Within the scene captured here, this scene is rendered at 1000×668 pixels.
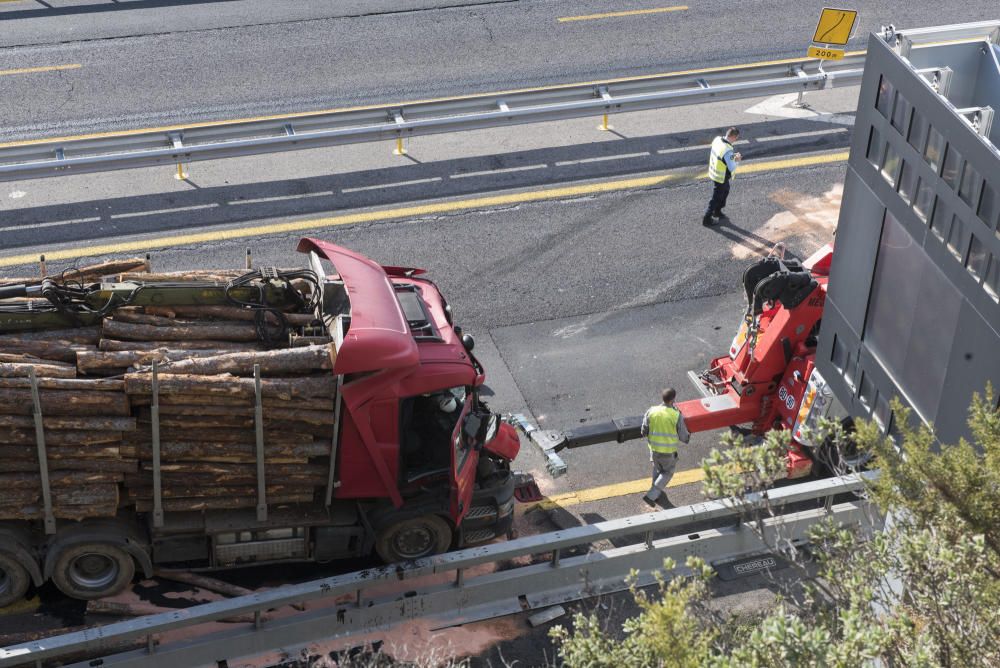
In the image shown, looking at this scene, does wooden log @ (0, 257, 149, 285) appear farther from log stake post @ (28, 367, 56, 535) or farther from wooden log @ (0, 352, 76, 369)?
log stake post @ (28, 367, 56, 535)

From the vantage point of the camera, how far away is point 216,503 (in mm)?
9633

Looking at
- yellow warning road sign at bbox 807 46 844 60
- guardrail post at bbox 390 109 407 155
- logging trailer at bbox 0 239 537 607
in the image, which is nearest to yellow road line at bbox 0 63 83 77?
guardrail post at bbox 390 109 407 155

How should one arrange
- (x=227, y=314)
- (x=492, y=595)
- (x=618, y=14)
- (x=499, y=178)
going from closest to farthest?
(x=492, y=595), (x=227, y=314), (x=499, y=178), (x=618, y=14)

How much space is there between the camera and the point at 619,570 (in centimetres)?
1008

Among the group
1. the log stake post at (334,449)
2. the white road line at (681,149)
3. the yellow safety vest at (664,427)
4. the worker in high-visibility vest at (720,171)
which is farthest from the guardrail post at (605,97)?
the log stake post at (334,449)

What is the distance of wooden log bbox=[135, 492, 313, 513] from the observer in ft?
31.2

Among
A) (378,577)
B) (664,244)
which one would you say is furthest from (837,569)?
(664,244)

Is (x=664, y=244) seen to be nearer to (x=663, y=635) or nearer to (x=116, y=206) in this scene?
(x=116, y=206)

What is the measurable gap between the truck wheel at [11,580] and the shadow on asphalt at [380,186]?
6432 mm

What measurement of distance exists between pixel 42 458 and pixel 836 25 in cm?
1315

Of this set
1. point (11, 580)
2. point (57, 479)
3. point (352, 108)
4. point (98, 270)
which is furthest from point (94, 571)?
point (352, 108)

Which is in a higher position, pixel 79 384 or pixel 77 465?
pixel 79 384

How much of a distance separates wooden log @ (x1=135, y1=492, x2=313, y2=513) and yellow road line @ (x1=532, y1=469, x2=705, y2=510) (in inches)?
103

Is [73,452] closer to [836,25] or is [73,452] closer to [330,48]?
[330,48]
